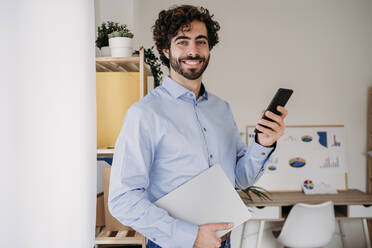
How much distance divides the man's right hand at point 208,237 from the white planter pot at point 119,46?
0.84 meters

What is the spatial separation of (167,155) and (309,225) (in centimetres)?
163

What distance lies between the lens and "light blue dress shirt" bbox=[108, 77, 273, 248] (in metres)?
0.86

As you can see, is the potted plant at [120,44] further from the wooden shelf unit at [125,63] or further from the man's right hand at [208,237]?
the man's right hand at [208,237]

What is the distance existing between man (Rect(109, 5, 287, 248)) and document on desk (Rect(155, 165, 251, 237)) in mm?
45

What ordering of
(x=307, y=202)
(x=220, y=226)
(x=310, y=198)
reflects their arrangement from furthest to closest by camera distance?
(x=310, y=198), (x=307, y=202), (x=220, y=226)

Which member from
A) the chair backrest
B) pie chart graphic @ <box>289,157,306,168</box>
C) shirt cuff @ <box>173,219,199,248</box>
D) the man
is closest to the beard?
the man

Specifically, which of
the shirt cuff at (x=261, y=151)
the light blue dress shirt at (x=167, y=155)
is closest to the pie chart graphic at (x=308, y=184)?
the light blue dress shirt at (x=167, y=155)

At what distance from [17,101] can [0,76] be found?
0.23 ft

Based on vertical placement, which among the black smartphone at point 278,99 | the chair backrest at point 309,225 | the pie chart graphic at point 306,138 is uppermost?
the black smartphone at point 278,99

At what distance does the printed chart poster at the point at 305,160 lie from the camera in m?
2.78

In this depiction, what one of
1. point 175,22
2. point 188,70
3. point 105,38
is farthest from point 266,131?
point 105,38

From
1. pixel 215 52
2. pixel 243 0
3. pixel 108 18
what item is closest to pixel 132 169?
pixel 108 18

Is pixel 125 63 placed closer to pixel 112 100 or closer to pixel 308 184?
pixel 112 100

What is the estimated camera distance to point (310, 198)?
8.30 feet
